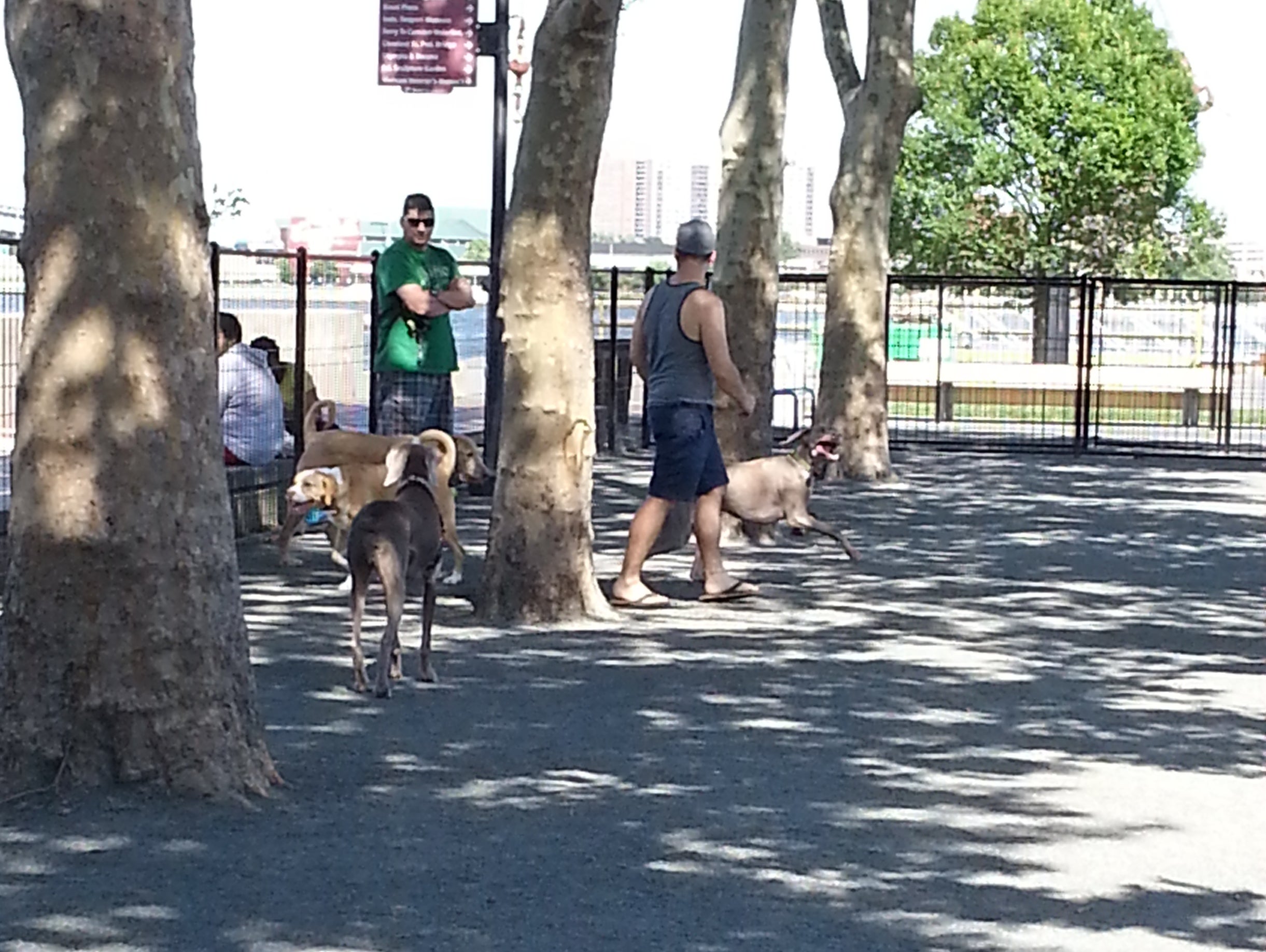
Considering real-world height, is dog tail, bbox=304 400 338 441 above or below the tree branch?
below

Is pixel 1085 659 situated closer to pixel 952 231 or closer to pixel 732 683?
pixel 732 683

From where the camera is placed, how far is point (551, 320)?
1202cm

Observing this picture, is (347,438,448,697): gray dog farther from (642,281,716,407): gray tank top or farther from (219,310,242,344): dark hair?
(219,310,242,344): dark hair

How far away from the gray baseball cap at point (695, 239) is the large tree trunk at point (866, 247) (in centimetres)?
912

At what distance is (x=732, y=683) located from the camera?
10648 mm

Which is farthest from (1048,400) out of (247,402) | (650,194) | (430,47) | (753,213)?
(650,194)

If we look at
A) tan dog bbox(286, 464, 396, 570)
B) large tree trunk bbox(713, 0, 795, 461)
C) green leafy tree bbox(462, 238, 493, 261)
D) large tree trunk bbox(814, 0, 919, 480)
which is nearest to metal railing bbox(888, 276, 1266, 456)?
green leafy tree bbox(462, 238, 493, 261)

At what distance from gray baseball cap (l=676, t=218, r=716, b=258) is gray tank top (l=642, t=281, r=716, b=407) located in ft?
0.61

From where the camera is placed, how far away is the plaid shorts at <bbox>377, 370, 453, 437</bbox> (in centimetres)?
1509

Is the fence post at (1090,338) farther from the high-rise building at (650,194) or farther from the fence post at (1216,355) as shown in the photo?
the high-rise building at (650,194)

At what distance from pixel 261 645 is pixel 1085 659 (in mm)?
3764

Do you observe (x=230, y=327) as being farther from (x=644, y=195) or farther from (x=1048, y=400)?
(x=644, y=195)

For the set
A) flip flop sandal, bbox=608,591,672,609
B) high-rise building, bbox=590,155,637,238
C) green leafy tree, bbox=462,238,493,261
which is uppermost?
high-rise building, bbox=590,155,637,238

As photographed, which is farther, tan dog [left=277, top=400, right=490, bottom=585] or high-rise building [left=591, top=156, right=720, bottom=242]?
high-rise building [left=591, top=156, right=720, bottom=242]
